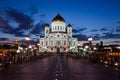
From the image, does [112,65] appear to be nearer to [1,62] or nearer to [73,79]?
[1,62]

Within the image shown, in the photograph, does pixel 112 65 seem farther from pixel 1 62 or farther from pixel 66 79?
pixel 66 79

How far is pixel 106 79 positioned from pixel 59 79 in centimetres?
350

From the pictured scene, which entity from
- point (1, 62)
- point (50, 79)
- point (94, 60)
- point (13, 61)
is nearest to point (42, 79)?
point (50, 79)

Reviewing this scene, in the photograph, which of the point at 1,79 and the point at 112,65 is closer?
the point at 1,79

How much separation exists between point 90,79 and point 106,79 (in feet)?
3.90

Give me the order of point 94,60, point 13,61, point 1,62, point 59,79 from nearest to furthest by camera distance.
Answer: point 59,79 < point 1,62 < point 13,61 < point 94,60

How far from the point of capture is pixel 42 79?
806 inches

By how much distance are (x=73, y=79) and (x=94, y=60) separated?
3106 centimetres

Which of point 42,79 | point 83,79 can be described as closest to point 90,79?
point 83,79

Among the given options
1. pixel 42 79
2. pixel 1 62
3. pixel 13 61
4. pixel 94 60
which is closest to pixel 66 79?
pixel 42 79

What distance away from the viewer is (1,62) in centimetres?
3566

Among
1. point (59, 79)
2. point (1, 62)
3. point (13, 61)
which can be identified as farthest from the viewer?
point (13, 61)

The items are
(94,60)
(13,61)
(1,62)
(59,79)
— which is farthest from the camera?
(94,60)

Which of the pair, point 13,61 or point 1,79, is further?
point 13,61
